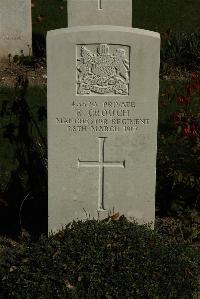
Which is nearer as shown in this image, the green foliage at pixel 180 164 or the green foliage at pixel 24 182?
the green foliage at pixel 180 164

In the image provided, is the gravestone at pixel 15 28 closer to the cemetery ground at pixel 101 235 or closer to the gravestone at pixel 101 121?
the cemetery ground at pixel 101 235

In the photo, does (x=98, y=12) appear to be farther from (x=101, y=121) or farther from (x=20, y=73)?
(x=101, y=121)

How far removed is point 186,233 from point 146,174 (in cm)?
74

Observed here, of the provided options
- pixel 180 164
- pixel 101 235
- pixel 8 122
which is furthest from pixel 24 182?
pixel 101 235

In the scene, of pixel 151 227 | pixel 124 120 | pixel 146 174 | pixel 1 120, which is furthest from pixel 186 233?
pixel 1 120

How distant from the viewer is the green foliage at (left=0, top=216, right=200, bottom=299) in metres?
4.83

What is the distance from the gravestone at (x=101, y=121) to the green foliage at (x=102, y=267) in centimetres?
41

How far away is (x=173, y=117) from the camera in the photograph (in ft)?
21.0

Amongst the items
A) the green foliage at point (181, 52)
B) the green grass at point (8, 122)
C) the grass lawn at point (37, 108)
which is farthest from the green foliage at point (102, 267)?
the green foliage at point (181, 52)

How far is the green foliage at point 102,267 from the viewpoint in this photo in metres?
4.83

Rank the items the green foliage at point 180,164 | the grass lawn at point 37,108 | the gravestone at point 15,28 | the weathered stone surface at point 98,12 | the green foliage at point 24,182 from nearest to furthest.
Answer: the green foliage at point 180,164
the green foliage at point 24,182
the grass lawn at point 37,108
the weathered stone surface at point 98,12
the gravestone at point 15,28

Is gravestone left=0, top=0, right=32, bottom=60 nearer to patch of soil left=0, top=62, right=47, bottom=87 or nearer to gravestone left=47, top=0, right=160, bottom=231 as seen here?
patch of soil left=0, top=62, right=47, bottom=87

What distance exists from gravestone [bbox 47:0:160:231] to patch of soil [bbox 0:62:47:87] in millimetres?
4479

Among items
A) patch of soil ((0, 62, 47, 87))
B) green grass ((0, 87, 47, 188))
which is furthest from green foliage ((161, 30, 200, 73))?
green grass ((0, 87, 47, 188))
